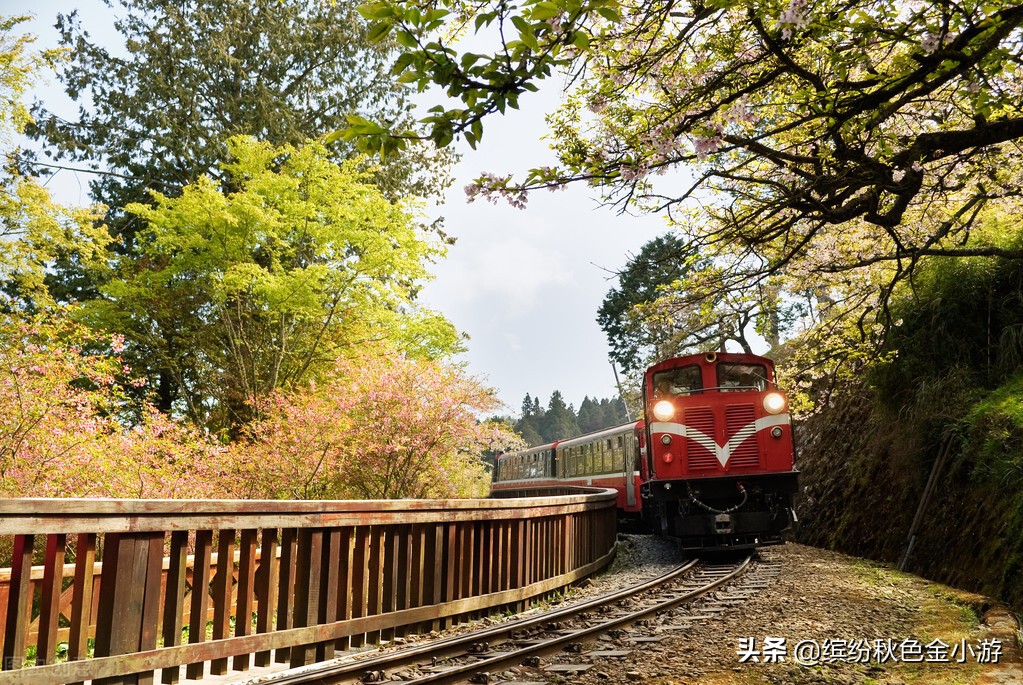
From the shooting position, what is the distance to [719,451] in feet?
43.1

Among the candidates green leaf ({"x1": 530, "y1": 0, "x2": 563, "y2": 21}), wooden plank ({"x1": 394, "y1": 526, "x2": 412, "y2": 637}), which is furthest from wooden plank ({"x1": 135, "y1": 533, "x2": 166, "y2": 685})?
green leaf ({"x1": 530, "y1": 0, "x2": 563, "y2": 21})

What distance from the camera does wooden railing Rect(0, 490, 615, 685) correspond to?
13.1 feet

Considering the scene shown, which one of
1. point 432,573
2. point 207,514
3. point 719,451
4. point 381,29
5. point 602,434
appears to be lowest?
point 432,573

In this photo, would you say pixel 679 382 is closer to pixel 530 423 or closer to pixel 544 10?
pixel 544 10

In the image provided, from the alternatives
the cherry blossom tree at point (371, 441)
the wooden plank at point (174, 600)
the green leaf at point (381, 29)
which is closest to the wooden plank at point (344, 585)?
the wooden plank at point (174, 600)

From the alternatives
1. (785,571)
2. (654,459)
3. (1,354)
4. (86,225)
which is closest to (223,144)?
(86,225)

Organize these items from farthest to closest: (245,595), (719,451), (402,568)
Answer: (719,451), (402,568), (245,595)

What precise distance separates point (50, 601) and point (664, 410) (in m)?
10.5

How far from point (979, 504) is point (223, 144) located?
907 inches

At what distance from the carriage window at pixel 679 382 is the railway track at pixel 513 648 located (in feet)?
16.0

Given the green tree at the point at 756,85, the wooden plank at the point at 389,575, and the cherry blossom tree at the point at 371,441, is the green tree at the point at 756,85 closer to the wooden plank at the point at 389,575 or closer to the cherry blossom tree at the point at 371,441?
the wooden plank at the point at 389,575

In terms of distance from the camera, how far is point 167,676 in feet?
15.0

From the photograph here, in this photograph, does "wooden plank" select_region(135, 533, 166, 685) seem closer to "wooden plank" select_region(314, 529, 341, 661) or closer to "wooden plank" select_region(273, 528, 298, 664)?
"wooden plank" select_region(273, 528, 298, 664)

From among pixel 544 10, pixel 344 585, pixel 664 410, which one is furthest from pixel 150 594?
pixel 664 410
